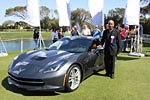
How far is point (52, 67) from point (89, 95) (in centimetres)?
111

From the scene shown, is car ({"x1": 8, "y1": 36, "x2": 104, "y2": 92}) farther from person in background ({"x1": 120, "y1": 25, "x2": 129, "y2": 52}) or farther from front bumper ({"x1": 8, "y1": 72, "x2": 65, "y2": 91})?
person in background ({"x1": 120, "y1": 25, "x2": 129, "y2": 52})

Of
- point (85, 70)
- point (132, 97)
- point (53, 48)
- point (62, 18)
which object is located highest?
point (62, 18)

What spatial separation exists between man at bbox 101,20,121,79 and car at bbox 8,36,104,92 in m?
0.40

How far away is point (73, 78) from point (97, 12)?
7822 millimetres

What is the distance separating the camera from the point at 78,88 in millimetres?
6695

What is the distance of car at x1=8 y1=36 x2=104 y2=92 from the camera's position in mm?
5875

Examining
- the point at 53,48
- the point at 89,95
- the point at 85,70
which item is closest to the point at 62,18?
the point at 53,48

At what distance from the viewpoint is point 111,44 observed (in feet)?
25.4

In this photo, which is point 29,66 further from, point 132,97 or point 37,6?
point 37,6

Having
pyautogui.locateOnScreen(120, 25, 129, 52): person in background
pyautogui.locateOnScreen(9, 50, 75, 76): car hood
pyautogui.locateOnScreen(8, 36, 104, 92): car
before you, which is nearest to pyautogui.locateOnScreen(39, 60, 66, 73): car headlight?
pyautogui.locateOnScreen(8, 36, 104, 92): car

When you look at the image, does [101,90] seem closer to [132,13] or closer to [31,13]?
[132,13]

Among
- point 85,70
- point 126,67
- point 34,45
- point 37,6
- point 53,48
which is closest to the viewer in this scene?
point 85,70

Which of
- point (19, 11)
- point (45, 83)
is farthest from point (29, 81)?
point (19, 11)

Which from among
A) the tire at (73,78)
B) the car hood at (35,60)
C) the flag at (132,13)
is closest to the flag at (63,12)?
the flag at (132,13)
